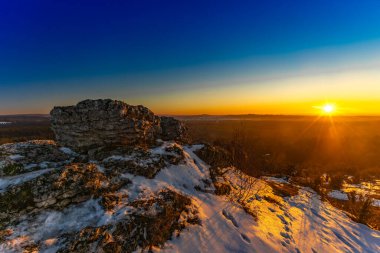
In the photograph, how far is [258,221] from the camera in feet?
35.3

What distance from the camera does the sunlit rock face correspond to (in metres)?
13.5

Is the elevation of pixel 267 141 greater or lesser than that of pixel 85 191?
lesser

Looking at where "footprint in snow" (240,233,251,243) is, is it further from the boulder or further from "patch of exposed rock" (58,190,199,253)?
the boulder

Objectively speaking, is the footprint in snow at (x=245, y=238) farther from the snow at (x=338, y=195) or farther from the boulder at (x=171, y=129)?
the snow at (x=338, y=195)

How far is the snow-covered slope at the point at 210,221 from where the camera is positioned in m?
7.33

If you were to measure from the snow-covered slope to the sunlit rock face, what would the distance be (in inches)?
83.0

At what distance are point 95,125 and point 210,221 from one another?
27.3 feet

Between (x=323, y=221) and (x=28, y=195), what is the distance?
46.8 feet

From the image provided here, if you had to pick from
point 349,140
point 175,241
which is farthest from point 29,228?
point 349,140

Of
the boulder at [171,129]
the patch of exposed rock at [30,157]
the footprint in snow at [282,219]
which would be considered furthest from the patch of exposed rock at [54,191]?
the boulder at [171,129]

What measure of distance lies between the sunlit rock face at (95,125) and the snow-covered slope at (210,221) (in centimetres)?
211

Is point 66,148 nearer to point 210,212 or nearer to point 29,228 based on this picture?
point 29,228

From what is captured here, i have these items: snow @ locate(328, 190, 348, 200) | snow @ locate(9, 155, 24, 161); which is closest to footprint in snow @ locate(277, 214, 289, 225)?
snow @ locate(9, 155, 24, 161)

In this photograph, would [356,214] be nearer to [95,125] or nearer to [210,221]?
[210,221]
